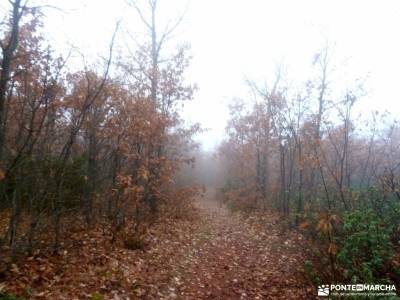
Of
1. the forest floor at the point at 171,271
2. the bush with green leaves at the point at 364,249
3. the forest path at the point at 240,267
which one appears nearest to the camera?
the forest floor at the point at 171,271

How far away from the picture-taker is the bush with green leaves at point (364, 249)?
18.5 ft

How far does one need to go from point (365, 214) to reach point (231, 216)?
9.17 meters

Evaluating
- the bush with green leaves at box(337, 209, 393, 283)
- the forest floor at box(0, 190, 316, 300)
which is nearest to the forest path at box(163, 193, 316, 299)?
the forest floor at box(0, 190, 316, 300)

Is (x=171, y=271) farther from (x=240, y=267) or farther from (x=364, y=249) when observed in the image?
(x=364, y=249)

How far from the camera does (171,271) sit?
6.62 m

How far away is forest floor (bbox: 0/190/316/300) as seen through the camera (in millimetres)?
5125

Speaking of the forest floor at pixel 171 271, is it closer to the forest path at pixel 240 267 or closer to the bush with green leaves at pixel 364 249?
the forest path at pixel 240 267

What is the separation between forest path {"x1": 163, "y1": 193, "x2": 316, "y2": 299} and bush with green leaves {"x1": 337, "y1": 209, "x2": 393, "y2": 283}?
2.87ft

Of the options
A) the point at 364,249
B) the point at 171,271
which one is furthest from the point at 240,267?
the point at 364,249

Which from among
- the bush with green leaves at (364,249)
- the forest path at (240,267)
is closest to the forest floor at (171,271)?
the forest path at (240,267)

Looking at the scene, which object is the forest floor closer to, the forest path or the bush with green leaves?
the forest path

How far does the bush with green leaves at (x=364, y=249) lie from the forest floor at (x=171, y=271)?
0.88 meters

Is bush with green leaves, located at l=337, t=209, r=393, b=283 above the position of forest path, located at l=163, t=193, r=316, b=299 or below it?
above

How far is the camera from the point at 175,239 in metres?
9.20
